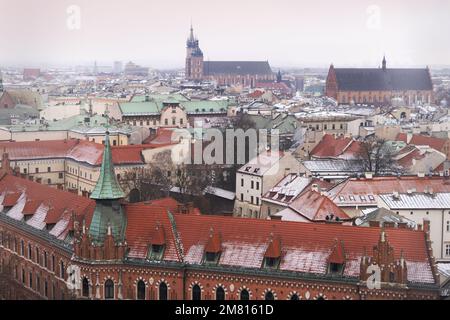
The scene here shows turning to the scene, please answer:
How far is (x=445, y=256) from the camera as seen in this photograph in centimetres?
2869

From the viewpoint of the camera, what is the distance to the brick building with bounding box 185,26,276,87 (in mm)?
121125

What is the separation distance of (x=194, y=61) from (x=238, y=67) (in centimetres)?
1036

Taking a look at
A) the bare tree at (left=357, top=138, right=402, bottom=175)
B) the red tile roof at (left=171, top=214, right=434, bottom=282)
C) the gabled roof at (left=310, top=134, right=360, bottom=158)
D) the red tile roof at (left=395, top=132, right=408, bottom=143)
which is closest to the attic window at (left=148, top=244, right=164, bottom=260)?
the red tile roof at (left=171, top=214, right=434, bottom=282)

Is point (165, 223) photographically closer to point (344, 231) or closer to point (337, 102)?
point (344, 231)

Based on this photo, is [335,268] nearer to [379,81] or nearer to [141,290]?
[141,290]

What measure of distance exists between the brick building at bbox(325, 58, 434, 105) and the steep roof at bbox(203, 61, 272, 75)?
4045cm

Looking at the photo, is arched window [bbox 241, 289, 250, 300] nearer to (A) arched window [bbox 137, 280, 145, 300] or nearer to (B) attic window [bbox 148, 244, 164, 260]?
(B) attic window [bbox 148, 244, 164, 260]

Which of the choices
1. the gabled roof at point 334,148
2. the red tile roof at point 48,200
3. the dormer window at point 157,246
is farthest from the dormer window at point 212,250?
the gabled roof at point 334,148

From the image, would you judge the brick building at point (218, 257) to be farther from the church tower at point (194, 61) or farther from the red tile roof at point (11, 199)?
the church tower at point (194, 61)

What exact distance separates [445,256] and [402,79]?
60486mm

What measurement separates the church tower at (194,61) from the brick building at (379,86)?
3342 cm

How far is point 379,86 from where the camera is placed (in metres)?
86.8

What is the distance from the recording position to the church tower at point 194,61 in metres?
118
